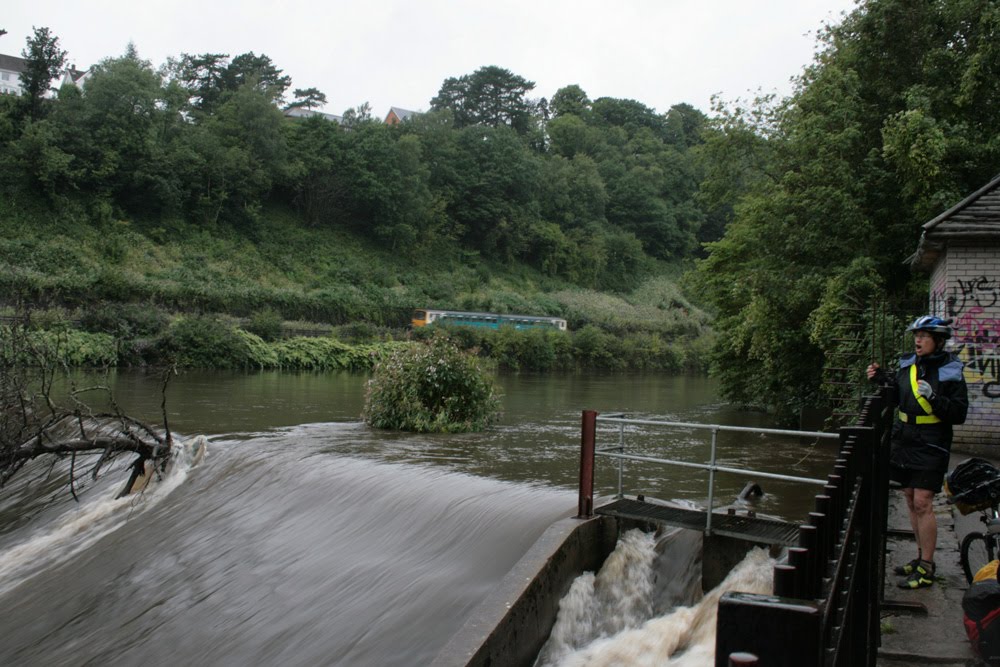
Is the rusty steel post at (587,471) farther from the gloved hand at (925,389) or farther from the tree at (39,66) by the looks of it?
the tree at (39,66)

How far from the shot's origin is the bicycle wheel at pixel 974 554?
604 centimetres

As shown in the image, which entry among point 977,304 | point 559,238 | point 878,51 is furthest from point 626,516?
point 559,238

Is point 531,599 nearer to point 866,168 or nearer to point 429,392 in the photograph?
point 429,392

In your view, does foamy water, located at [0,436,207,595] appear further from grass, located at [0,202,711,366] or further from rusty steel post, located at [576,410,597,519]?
grass, located at [0,202,711,366]

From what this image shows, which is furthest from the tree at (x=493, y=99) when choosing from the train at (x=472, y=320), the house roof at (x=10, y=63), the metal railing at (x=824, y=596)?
the metal railing at (x=824, y=596)

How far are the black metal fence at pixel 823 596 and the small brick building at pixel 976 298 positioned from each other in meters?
10.4

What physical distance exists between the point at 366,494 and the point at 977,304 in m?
9.55

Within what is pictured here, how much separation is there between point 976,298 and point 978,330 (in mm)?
505

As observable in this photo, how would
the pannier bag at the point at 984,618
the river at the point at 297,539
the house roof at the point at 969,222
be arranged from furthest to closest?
1. the house roof at the point at 969,222
2. the river at the point at 297,539
3. the pannier bag at the point at 984,618

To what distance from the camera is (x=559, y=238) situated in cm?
9069

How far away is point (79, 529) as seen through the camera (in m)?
11.5

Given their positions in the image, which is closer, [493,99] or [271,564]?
[271,564]

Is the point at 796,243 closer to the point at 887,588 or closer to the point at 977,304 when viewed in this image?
the point at 977,304

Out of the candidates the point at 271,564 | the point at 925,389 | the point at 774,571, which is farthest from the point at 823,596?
the point at 271,564
